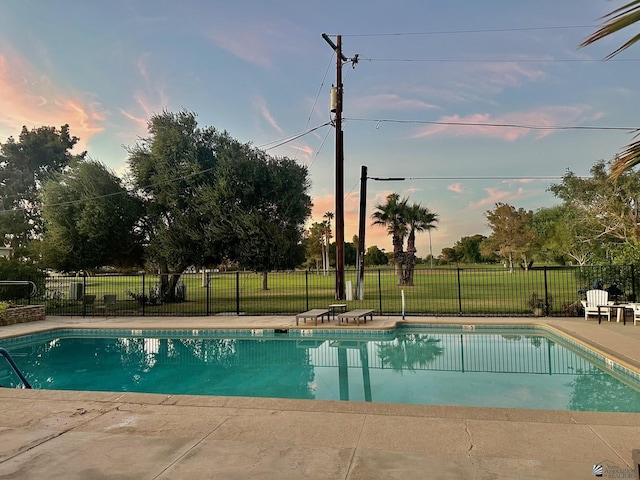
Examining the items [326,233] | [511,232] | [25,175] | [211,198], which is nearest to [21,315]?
[211,198]

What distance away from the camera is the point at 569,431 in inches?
153

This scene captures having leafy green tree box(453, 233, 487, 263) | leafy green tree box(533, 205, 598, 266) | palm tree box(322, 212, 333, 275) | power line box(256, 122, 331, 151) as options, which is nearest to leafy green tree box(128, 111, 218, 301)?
power line box(256, 122, 331, 151)

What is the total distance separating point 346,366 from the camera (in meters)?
8.80

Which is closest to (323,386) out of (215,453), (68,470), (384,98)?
(215,453)

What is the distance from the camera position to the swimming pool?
679 centimetres

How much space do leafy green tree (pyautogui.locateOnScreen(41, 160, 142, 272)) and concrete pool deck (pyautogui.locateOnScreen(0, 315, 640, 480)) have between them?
42.1 ft

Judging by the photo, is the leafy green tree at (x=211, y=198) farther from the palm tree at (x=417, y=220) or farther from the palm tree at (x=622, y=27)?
the palm tree at (x=622, y=27)

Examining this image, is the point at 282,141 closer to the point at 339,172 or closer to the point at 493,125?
the point at 339,172

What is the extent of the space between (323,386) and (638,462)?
5.83 m

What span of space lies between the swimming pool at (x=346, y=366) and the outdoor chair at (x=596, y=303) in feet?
5.77

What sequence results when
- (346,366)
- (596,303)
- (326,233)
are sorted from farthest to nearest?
(326,233) < (596,303) < (346,366)

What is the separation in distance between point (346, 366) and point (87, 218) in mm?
12977

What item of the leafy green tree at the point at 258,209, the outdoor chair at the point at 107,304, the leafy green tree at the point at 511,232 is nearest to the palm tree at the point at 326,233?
the leafy green tree at the point at 511,232

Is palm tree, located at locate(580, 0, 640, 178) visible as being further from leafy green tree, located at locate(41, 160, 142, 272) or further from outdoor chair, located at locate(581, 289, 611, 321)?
leafy green tree, located at locate(41, 160, 142, 272)
